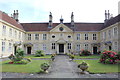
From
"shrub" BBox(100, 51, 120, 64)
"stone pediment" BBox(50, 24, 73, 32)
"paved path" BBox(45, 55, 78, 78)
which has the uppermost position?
"stone pediment" BBox(50, 24, 73, 32)

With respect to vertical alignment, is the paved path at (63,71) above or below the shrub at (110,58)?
below

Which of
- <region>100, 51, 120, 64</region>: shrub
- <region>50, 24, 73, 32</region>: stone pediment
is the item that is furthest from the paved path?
<region>50, 24, 73, 32</region>: stone pediment

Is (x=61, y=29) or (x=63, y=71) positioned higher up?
(x=61, y=29)

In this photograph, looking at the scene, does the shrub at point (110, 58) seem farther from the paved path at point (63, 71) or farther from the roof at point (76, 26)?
the roof at point (76, 26)

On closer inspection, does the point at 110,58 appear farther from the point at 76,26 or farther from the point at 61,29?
the point at 76,26

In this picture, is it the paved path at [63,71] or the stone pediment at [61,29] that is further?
the stone pediment at [61,29]

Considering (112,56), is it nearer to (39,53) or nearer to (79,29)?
(39,53)

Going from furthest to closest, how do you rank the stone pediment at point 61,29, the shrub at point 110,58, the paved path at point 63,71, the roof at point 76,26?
the roof at point 76,26 < the stone pediment at point 61,29 < the shrub at point 110,58 < the paved path at point 63,71

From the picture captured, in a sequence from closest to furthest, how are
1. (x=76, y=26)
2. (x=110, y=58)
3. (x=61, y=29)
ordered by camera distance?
1. (x=110, y=58)
2. (x=61, y=29)
3. (x=76, y=26)

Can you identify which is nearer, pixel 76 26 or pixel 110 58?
pixel 110 58

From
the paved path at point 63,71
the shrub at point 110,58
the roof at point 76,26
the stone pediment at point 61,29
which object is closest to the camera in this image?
the paved path at point 63,71

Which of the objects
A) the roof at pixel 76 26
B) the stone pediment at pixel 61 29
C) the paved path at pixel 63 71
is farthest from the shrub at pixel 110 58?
the roof at pixel 76 26

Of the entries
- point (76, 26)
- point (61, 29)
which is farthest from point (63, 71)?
point (76, 26)

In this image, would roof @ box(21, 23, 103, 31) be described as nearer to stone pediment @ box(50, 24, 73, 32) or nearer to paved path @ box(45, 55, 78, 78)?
stone pediment @ box(50, 24, 73, 32)
